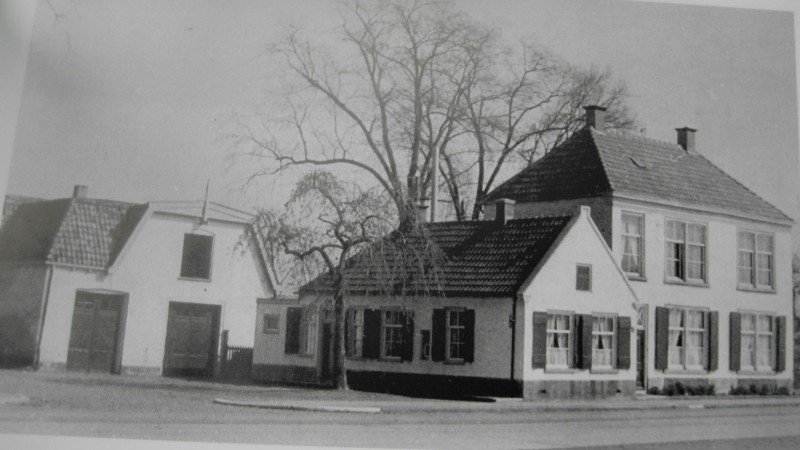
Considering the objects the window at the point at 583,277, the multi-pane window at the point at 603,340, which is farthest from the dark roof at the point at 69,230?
the multi-pane window at the point at 603,340

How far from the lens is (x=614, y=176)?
34.9ft

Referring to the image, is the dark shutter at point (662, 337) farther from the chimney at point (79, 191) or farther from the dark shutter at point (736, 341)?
the chimney at point (79, 191)

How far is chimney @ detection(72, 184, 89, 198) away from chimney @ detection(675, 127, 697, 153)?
5.46m

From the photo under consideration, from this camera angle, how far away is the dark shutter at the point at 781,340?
8.73 meters

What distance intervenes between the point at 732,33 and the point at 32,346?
22.0 ft

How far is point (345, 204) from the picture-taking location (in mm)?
8672

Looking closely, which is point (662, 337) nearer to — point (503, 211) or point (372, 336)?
point (503, 211)

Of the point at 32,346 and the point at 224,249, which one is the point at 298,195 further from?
the point at 32,346

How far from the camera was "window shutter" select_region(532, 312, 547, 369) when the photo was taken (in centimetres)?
990

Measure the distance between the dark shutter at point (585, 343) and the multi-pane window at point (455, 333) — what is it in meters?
1.30

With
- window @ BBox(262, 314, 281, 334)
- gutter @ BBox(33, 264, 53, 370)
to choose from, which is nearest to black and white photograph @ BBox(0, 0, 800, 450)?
gutter @ BBox(33, 264, 53, 370)

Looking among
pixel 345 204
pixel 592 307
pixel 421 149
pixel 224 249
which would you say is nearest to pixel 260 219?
pixel 224 249

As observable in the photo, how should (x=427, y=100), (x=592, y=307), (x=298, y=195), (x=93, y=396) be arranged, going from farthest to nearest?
(x=592, y=307) → (x=427, y=100) → (x=298, y=195) → (x=93, y=396)

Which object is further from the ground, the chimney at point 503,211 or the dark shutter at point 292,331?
the chimney at point 503,211
